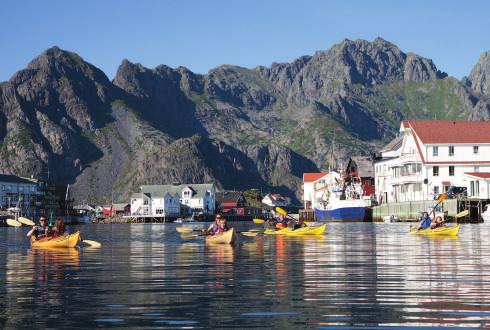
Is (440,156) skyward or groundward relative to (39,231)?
skyward

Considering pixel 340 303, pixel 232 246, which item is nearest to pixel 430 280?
pixel 340 303

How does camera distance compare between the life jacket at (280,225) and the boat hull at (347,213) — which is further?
the boat hull at (347,213)

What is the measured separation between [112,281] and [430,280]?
1046 centimetres

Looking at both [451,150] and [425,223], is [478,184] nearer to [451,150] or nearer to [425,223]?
[451,150]

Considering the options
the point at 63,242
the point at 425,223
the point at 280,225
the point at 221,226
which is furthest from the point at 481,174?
the point at 63,242

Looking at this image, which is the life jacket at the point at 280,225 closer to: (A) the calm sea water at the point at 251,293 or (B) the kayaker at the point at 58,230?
(B) the kayaker at the point at 58,230

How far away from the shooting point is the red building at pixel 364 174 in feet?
591

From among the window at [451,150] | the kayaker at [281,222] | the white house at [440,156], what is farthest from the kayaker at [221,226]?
the window at [451,150]

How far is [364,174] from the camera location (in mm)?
181750

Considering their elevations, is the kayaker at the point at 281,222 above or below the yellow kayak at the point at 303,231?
above

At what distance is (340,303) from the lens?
19203 mm

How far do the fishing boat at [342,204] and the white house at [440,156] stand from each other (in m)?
8.89

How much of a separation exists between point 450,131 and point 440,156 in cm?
627

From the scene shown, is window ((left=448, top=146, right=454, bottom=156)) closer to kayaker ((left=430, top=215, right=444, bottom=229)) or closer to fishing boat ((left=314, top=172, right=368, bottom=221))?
fishing boat ((left=314, top=172, right=368, bottom=221))
